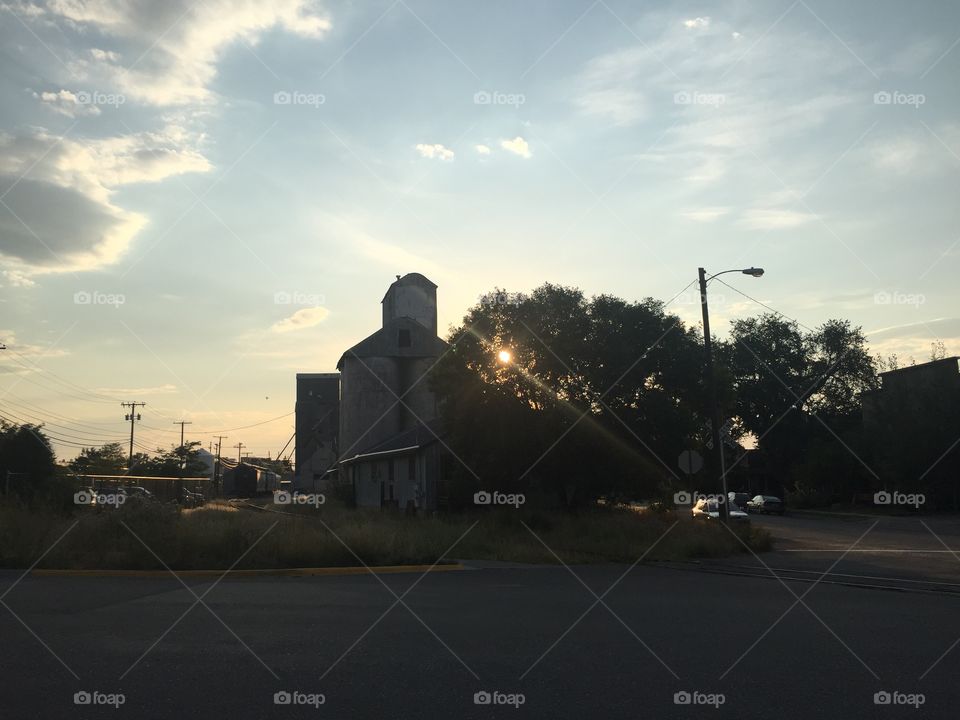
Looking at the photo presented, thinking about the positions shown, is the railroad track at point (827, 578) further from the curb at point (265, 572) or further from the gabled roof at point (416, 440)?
the gabled roof at point (416, 440)

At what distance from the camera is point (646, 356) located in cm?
3572

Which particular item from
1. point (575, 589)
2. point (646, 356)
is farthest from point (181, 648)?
point (646, 356)

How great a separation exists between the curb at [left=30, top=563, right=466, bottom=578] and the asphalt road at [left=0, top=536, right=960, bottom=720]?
248 centimetres

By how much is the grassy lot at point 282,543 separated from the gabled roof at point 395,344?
33634mm

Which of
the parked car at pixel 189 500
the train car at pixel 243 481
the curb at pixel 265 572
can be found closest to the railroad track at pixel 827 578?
the curb at pixel 265 572

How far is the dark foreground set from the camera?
6.04 metres

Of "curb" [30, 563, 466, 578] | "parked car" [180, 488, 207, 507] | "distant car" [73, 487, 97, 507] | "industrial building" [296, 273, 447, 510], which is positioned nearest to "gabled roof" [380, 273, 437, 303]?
"industrial building" [296, 273, 447, 510]

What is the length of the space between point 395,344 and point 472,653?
5071 centimetres

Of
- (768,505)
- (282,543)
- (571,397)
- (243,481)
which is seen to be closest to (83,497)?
(282,543)

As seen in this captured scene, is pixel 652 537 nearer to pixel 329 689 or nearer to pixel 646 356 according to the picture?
pixel 646 356

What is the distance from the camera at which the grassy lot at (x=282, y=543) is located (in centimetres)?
1678

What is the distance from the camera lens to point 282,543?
17969mm

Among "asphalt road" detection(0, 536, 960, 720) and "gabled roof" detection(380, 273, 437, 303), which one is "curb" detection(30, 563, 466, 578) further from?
"gabled roof" detection(380, 273, 437, 303)

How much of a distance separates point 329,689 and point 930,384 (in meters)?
53.6
